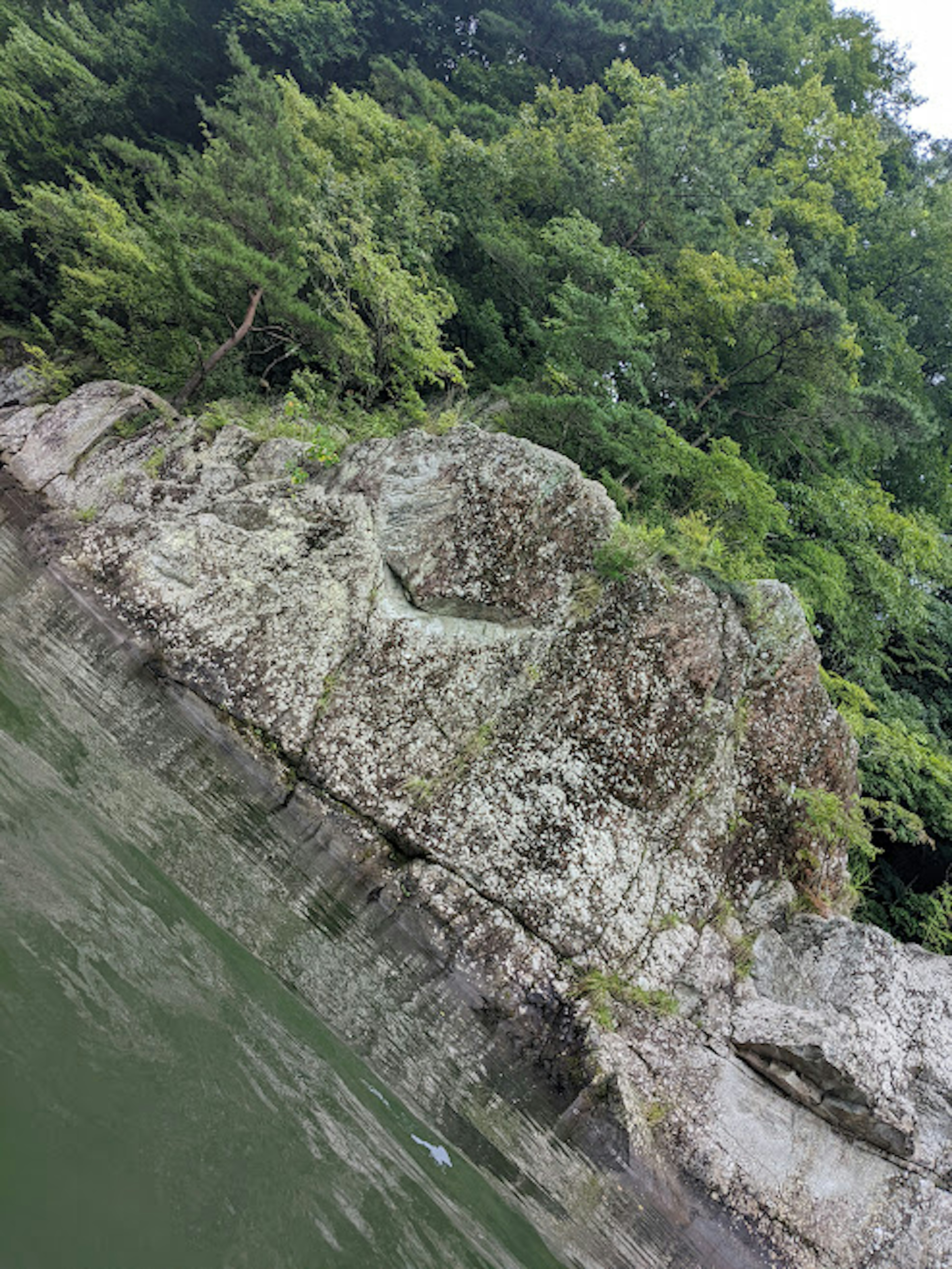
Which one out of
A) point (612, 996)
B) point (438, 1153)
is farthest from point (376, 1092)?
point (612, 996)

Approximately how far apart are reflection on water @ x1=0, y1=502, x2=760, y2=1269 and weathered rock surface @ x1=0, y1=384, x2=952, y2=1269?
0.56 metres

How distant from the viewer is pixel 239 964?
3.96 m

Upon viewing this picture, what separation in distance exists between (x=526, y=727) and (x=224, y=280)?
9.08m

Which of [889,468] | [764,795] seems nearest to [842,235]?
[889,468]

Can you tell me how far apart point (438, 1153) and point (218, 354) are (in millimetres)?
11165

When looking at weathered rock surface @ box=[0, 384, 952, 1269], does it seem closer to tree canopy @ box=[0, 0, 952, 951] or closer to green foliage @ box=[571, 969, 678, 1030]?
green foliage @ box=[571, 969, 678, 1030]

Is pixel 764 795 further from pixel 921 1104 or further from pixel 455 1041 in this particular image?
pixel 455 1041

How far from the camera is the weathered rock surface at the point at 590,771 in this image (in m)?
4.85

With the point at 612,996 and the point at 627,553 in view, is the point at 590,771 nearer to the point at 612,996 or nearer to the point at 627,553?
the point at 612,996

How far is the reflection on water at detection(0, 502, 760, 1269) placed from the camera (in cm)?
218

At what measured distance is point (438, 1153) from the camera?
379cm

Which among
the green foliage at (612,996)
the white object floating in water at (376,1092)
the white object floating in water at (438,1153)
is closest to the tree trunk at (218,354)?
the green foliage at (612,996)

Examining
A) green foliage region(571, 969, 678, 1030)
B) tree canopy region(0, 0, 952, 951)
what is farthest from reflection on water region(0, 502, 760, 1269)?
tree canopy region(0, 0, 952, 951)

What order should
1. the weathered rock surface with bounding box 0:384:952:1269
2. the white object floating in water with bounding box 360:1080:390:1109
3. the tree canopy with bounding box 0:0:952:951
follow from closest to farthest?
the white object floating in water with bounding box 360:1080:390:1109
the weathered rock surface with bounding box 0:384:952:1269
the tree canopy with bounding box 0:0:952:951
